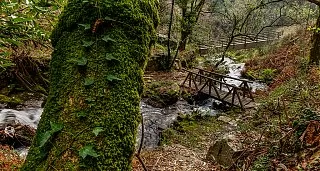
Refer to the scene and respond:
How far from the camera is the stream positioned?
7487mm

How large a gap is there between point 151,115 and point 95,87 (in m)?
7.79

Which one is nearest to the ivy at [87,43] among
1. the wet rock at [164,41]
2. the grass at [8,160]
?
the grass at [8,160]

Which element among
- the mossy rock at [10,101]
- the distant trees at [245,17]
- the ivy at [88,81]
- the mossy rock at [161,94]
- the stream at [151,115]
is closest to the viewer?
the ivy at [88,81]

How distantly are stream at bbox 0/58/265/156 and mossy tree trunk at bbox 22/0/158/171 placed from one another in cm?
481

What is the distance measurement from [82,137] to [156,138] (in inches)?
250

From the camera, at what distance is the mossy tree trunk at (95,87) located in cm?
154

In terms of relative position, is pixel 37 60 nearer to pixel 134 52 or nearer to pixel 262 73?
pixel 134 52

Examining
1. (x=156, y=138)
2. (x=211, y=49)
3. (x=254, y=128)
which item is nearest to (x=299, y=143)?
(x=254, y=128)

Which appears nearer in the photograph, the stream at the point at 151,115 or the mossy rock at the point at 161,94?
the stream at the point at 151,115

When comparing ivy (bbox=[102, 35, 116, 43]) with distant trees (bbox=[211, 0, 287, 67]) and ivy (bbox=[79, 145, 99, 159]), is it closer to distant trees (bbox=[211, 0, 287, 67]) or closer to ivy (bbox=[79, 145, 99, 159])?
ivy (bbox=[79, 145, 99, 159])

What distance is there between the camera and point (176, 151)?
679 centimetres

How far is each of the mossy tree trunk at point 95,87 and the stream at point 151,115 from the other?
15.8 feet

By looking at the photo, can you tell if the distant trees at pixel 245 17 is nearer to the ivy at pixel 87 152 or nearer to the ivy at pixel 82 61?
the ivy at pixel 82 61

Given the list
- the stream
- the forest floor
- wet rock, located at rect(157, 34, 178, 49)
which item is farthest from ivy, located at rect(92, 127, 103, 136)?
wet rock, located at rect(157, 34, 178, 49)
